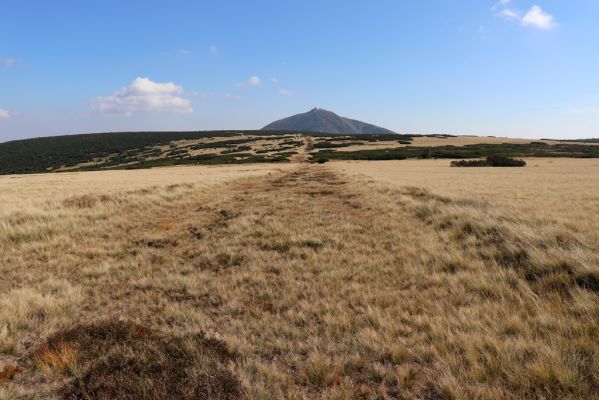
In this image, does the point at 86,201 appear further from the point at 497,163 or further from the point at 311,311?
the point at 497,163

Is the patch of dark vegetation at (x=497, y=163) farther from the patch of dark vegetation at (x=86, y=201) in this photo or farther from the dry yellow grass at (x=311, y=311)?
the patch of dark vegetation at (x=86, y=201)

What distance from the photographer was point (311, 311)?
6379 millimetres

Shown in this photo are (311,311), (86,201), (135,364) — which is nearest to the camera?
(135,364)

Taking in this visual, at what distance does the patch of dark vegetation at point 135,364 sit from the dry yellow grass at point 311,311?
1.0 inches

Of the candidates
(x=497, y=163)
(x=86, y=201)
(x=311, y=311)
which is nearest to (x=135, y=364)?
(x=311, y=311)

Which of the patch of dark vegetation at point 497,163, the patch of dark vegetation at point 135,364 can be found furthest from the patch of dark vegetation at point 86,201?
the patch of dark vegetation at point 497,163

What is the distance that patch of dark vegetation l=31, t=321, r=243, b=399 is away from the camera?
4.32 m

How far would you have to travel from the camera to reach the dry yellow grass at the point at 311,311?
4.33m

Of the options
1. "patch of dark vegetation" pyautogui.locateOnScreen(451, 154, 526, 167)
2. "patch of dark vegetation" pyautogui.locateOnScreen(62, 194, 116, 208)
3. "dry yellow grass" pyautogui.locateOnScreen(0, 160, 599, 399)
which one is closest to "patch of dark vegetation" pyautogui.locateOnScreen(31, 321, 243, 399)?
"dry yellow grass" pyautogui.locateOnScreen(0, 160, 599, 399)

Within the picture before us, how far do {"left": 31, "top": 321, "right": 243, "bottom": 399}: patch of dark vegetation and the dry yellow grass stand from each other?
2 centimetres

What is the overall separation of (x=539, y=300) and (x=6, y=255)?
549 inches

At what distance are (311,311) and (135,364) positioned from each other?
292 cm

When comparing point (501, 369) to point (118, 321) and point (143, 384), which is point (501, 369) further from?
point (118, 321)

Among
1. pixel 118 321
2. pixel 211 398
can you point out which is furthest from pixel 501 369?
pixel 118 321
